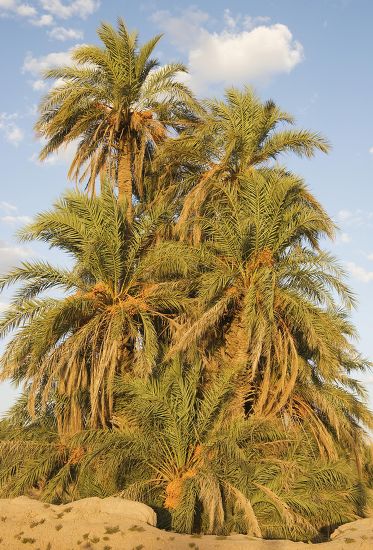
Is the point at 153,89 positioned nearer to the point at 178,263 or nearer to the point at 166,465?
the point at 178,263

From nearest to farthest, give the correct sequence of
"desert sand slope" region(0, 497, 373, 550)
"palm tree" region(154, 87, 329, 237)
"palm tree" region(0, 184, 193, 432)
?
1. "desert sand slope" region(0, 497, 373, 550)
2. "palm tree" region(0, 184, 193, 432)
3. "palm tree" region(154, 87, 329, 237)

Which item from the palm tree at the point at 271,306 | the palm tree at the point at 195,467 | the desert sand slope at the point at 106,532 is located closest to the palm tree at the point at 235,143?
the palm tree at the point at 271,306

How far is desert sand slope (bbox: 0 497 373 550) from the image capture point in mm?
12594

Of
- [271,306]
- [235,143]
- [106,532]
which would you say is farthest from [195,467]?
[235,143]

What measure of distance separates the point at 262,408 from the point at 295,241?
5.14 meters

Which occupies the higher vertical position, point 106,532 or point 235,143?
point 235,143

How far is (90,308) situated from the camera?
59.1 ft

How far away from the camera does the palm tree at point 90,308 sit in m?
17.1

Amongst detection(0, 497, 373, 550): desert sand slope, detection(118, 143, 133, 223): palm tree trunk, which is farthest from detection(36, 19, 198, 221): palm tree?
A: detection(0, 497, 373, 550): desert sand slope

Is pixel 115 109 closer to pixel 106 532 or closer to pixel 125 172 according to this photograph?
pixel 125 172

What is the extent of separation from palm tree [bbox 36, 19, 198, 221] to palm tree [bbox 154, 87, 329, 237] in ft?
7.19

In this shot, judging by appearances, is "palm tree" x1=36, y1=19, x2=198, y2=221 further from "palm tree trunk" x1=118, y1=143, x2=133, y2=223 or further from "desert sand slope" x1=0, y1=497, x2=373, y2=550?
"desert sand slope" x1=0, y1=497, x2=373, y2=550

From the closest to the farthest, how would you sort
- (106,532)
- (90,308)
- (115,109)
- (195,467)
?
(106,532) → (195,467) → (90,308) → (115,109)

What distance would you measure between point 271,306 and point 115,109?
10677 millimetres
